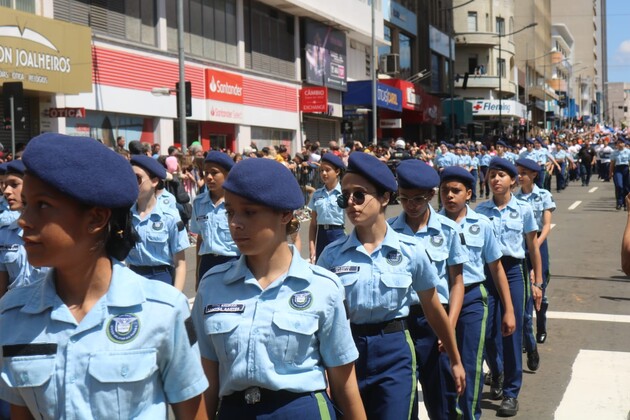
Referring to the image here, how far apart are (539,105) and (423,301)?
118 metres

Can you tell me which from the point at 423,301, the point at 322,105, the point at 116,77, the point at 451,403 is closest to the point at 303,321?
the point at 423,301

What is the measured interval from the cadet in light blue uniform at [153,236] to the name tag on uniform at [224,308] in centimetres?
385

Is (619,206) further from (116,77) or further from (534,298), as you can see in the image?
(534,298)

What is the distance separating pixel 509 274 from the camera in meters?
7.71

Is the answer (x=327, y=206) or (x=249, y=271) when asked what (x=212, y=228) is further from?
Answer: (x=249, y=271)

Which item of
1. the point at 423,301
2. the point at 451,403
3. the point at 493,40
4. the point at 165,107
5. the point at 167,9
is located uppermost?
the point at 493,40

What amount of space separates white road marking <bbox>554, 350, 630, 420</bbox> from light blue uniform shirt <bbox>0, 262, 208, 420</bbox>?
5.00 meters

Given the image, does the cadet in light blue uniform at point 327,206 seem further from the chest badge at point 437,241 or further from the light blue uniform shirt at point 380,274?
the light blue uniform shirt at point 380,274

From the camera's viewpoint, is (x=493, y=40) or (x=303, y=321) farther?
(x=493, y=40)

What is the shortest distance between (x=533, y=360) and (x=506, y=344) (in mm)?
1398

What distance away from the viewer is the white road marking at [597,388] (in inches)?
282

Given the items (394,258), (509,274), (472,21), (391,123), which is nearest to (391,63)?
(391,123)

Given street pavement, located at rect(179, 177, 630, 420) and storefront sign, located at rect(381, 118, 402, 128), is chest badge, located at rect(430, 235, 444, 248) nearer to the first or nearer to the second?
street pavement, located at rect(179, 177, 630, 420)

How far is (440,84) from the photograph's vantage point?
71000mm
